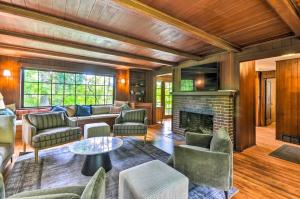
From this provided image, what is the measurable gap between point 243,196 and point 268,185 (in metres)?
0.56

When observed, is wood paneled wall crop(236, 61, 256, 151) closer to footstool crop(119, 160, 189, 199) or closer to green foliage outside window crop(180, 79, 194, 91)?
green foliage outside window crop(180, 79, 194, 91)

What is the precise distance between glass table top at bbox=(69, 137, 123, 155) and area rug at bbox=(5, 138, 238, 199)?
1.30 ft

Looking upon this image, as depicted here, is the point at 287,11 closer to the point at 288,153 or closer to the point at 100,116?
the point at 288,153

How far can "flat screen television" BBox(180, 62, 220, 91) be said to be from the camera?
155 inches

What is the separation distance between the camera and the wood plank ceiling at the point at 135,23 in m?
1.91

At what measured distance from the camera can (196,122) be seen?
4613 mm

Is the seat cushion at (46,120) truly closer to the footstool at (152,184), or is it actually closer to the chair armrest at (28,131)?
the chair armrest at (28,131)

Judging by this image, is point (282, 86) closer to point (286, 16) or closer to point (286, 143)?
point (286, 143)

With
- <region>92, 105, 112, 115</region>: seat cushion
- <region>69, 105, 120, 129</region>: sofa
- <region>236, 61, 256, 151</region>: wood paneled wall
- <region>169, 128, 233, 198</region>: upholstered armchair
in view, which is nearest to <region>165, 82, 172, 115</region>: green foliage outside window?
<region>69, 105, 120, 129</region>: sofa

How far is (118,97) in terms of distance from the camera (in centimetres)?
654

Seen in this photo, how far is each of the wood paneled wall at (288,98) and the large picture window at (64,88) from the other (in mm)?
5849

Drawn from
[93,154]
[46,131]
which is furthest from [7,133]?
[93,154]

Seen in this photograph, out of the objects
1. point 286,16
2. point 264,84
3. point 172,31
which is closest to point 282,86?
point 264,84

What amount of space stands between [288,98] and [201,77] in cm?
265
